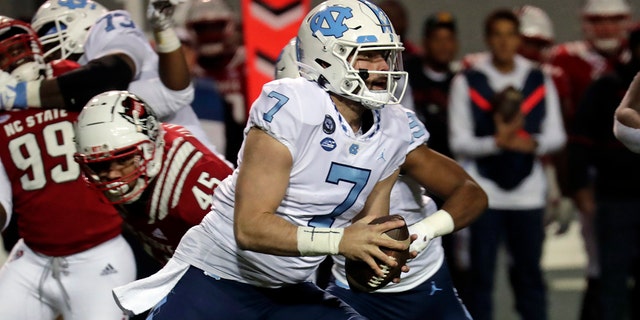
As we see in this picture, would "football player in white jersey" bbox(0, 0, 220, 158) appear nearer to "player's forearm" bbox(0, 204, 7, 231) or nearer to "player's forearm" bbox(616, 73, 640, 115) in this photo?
"player's forearm" bbox(0, 204, 7, 231)

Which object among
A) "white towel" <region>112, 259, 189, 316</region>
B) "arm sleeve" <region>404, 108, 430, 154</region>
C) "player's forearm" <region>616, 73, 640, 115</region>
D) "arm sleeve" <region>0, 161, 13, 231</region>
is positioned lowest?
"arm sleeve" <region>0, 161, 13, 231</region>

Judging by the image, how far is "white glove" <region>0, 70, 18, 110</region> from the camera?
4047 millimetres

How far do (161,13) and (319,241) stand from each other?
5.07 feet

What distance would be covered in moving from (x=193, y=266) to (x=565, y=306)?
3.55m

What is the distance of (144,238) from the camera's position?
13.0 ft

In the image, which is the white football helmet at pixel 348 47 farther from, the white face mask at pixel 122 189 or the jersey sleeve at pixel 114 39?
the jersey sleeve at pixel 114 39

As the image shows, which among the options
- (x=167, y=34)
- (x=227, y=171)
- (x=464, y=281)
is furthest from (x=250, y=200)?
(x=464, y=281)

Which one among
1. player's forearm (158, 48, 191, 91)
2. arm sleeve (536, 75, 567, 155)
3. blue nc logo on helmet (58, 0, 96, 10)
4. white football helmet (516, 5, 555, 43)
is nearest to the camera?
player's forearm (158, 48, 191, 91)

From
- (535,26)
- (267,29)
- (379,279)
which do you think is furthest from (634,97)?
(535,26)

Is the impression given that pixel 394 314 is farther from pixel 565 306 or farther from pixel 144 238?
pixel 565 306

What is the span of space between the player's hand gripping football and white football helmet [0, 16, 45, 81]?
1601 mm

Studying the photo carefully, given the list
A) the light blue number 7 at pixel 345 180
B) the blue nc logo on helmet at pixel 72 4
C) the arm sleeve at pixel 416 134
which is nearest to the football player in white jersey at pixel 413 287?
the arm sleeve at pixel 416 134

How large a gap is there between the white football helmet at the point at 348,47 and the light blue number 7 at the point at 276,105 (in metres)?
0.19

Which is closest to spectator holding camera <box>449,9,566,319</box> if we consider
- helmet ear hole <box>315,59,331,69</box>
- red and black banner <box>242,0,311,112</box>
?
red and black banner <box>242,0,311,112</box>
